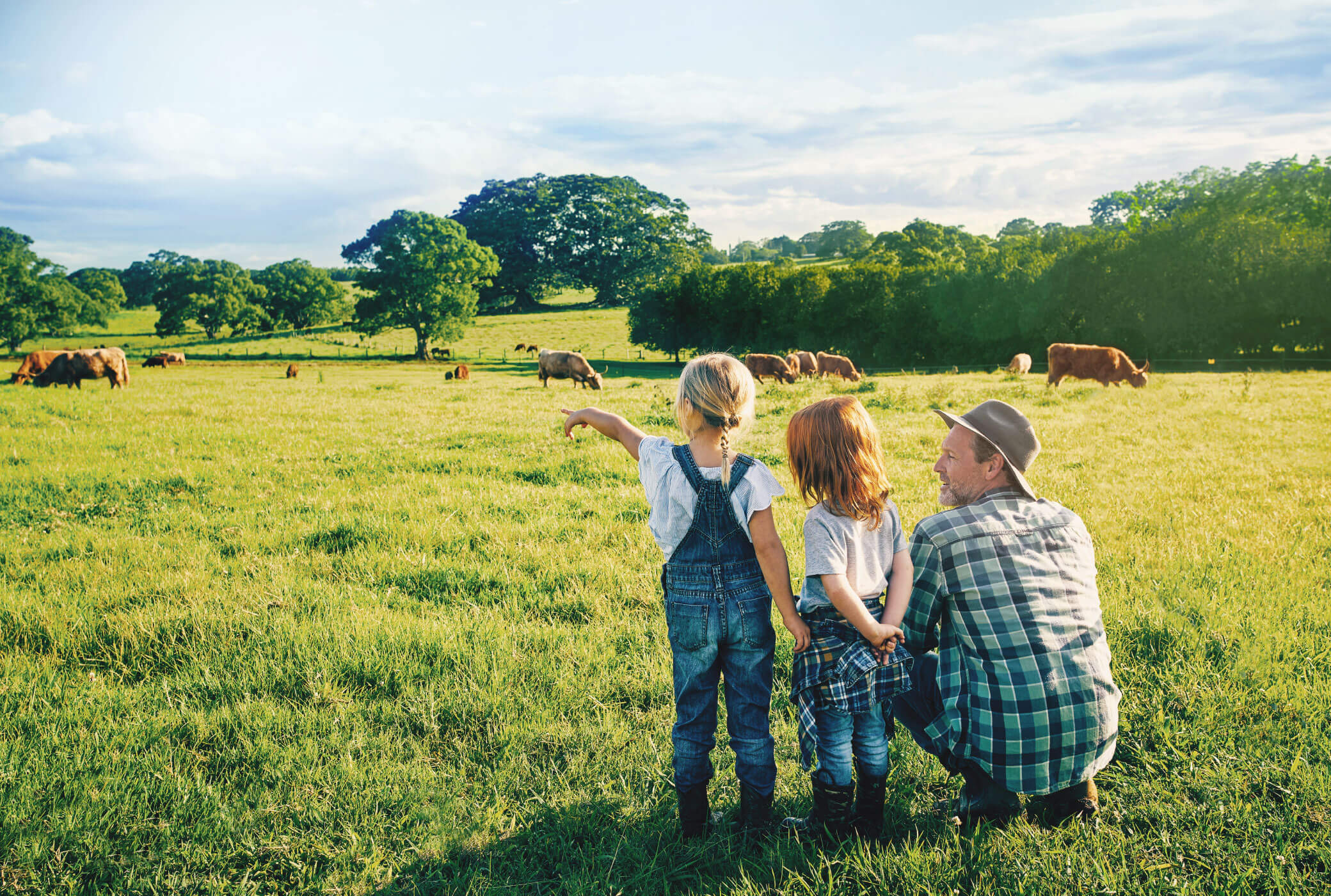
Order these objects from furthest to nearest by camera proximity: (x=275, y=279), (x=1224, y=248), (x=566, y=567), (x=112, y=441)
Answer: (x=275, y=279) → (x=1224, y=248) → (x=112, y=441) → (x=566, y=567)

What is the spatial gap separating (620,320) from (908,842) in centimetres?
8069

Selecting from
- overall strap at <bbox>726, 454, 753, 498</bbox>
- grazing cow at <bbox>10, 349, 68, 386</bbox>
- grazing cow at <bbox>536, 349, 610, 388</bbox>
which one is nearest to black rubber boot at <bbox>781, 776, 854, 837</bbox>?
overall strap at <bbox>726, 454, 753, 498</bbox>

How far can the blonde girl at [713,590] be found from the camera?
2.96 meters

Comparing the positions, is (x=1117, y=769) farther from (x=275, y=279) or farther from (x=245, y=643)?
(x=275, y=279)

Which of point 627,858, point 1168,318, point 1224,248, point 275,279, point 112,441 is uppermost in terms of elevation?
point 275,279

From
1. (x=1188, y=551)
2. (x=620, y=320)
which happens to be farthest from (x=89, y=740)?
(x=620, y=320)

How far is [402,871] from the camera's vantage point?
2.84 metres

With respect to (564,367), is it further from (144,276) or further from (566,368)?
(144,276)

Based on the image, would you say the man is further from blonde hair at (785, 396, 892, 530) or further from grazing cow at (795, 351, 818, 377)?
grazing cow at (795, 351, 818, 377)

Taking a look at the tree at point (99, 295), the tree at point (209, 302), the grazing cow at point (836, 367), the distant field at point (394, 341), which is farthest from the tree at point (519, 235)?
the grazing cow at point (836, 367)

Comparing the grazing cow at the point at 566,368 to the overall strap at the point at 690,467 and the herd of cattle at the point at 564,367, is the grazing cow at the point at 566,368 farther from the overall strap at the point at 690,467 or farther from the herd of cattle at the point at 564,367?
the overall strap at the point at 690,467

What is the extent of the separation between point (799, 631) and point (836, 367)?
3385 centimetres

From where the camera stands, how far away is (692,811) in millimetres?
3029

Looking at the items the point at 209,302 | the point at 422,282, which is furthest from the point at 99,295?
the point at 422,282
